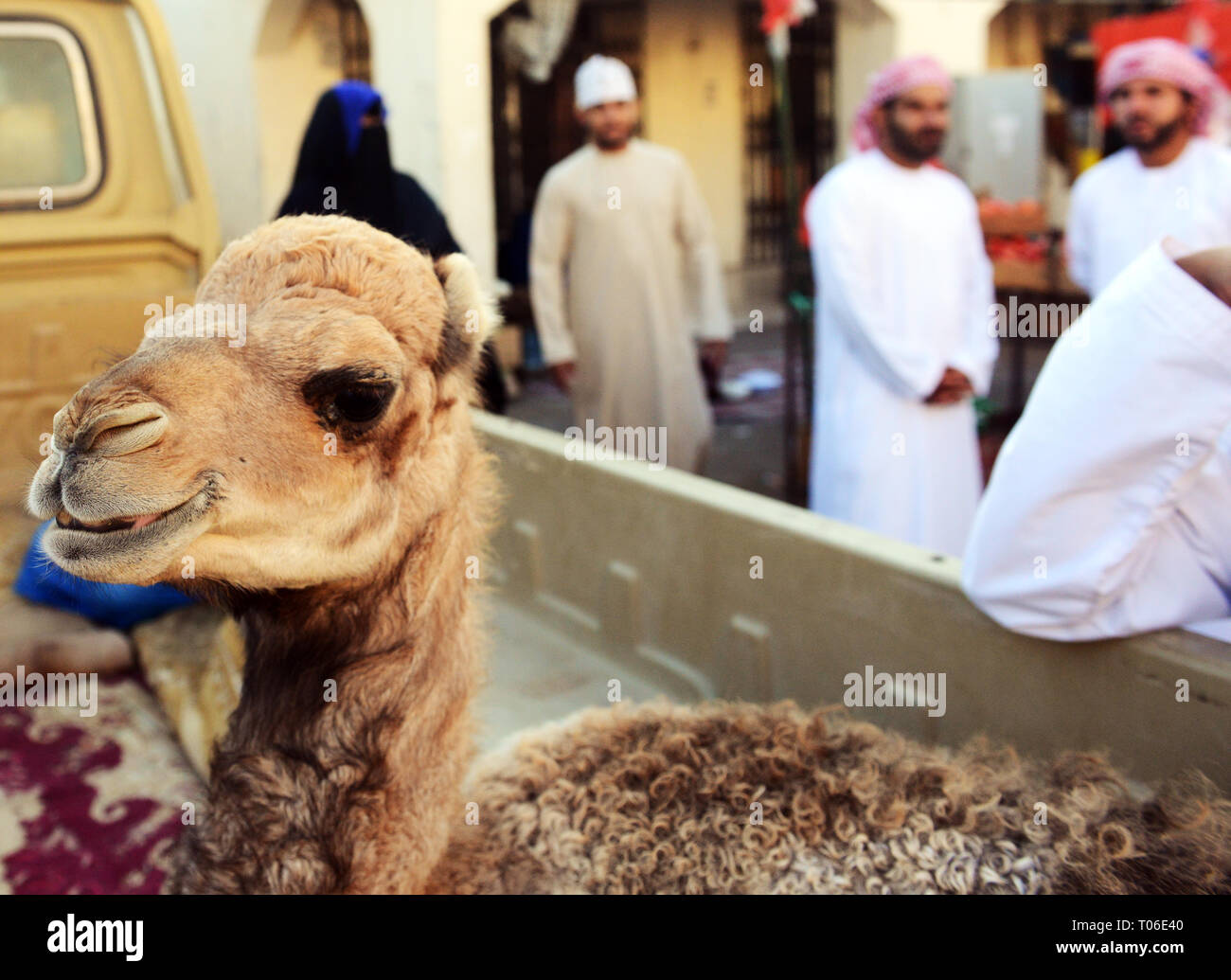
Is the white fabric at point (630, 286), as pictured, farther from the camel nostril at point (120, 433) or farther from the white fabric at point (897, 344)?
the camel nostril at point (120, 433)

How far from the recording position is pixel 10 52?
8.53 feet

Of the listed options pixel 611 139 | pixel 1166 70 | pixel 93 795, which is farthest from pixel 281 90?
pixel 1166 70

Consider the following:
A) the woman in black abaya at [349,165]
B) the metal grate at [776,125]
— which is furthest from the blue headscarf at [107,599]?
the metal grate at [776,125]

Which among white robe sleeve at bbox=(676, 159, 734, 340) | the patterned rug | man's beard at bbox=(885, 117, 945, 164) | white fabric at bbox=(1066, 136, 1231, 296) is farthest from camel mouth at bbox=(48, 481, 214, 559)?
white robe sleeve at bbox=(676, 159, 734, 340)

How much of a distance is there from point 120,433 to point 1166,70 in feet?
16.6

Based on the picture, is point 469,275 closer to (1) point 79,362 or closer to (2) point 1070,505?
(2) point 1070,505

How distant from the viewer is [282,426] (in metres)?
1.35

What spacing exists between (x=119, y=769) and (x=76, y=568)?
1.00 meters

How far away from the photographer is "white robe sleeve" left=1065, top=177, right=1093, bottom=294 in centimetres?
566

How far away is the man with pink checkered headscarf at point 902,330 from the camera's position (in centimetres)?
450

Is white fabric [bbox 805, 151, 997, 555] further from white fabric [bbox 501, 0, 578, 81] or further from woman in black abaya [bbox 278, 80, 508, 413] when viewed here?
white fabric [bbox 501, 0, 578, 81]

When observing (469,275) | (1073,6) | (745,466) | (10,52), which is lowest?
(745,466)

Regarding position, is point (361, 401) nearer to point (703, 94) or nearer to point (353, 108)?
point (353, 108)
